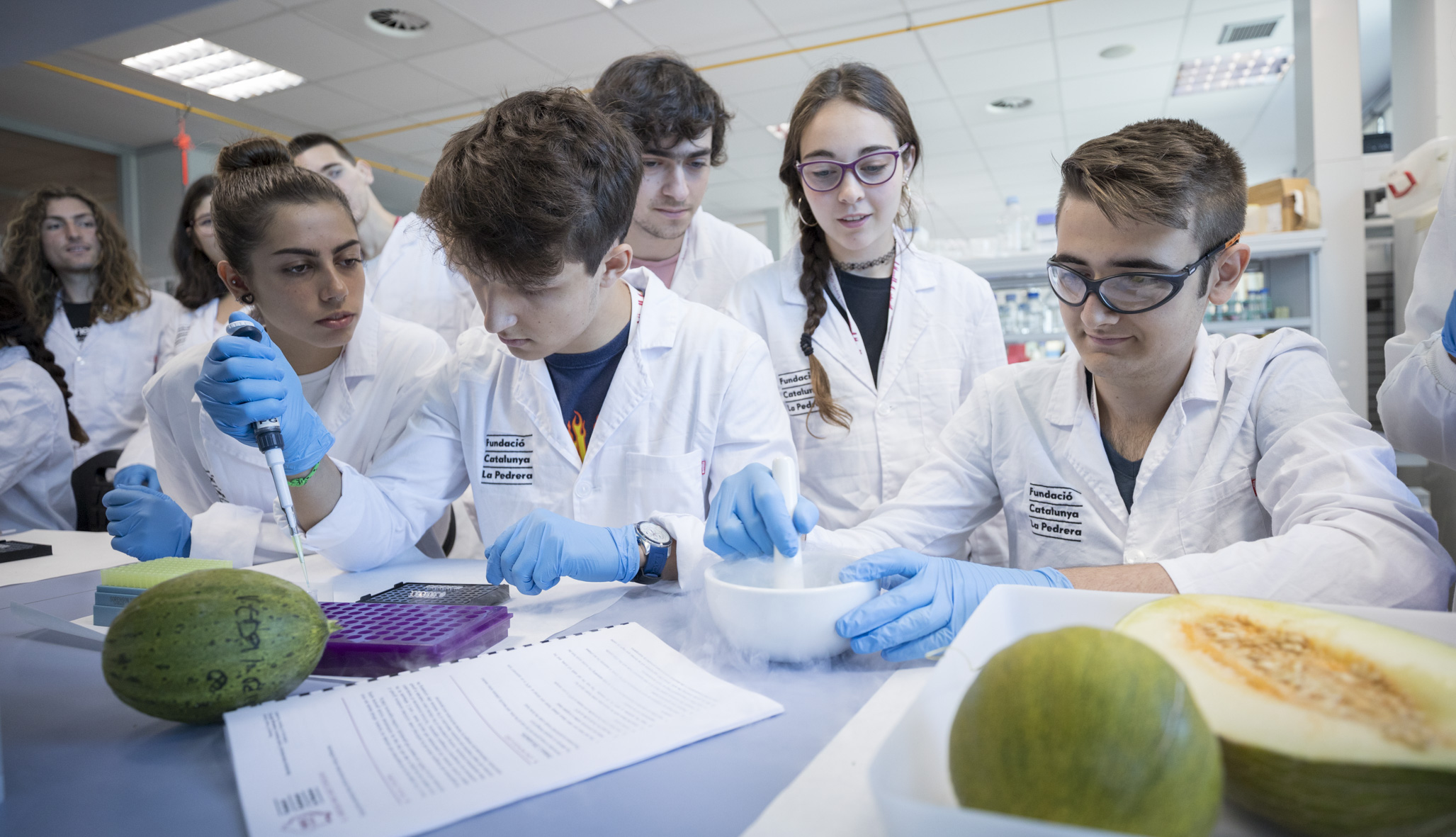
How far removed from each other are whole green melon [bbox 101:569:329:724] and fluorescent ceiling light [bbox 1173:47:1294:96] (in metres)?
6.90

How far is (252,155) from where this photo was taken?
174 cm

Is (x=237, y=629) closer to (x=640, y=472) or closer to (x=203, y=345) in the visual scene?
(x=640, y=472)

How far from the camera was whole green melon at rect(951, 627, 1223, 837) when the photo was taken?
404 mm

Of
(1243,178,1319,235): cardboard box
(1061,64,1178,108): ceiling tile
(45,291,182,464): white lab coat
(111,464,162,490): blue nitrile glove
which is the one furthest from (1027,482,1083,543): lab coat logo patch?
(1061,64,1178,108): ceiling tile

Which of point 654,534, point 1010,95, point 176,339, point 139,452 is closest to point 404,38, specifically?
point 176,339

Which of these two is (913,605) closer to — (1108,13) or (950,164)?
(1108,13)

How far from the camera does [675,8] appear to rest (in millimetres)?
4898

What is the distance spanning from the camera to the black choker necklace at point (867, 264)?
2.21m

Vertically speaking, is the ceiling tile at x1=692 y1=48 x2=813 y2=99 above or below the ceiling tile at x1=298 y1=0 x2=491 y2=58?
below

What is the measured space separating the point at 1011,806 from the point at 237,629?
654 mm

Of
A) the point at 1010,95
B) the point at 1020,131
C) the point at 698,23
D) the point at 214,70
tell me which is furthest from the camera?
the point at 1020,131

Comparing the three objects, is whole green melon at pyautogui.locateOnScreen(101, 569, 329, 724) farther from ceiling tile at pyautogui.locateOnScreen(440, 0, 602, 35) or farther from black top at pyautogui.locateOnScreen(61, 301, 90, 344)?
ceiling tile at pyautogui.locateOnScreen(440, 0, 602, 35)

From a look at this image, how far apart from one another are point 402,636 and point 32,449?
2.93 meters

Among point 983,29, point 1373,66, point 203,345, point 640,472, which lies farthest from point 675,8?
point 1373,66
